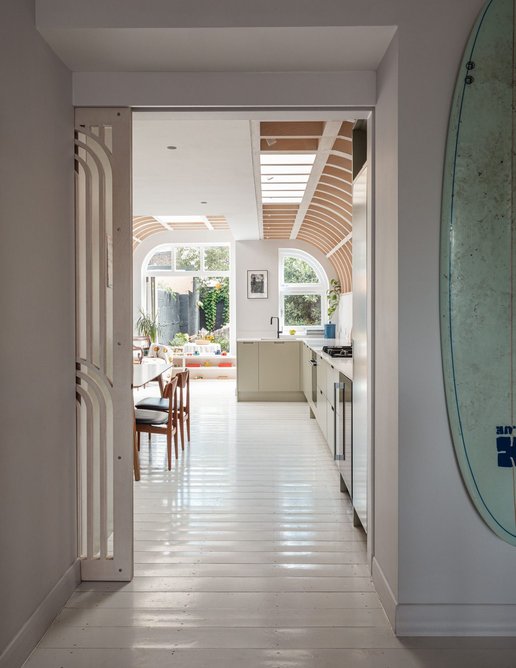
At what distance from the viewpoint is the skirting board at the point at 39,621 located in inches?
75.9

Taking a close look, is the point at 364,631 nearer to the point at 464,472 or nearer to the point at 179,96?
the point at 464,472

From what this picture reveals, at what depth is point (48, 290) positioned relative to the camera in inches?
90.0

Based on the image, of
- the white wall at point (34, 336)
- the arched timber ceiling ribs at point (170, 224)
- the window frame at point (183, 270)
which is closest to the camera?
the white wall at point (34, 336)

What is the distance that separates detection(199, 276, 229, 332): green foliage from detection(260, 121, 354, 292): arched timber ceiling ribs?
7.20ft

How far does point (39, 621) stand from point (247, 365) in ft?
19.4

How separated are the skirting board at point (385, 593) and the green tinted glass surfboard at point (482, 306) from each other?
0.54 metres

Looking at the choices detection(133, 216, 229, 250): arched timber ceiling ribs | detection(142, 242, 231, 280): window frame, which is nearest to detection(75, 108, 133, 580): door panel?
detection(133, 216, 229, 250): arched timber ceiling ribs

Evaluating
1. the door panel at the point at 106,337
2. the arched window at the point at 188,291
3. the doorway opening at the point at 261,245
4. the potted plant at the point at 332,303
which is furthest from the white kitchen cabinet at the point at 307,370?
the door panel at the point at 106,337

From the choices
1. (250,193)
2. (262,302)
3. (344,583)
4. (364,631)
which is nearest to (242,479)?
(344,583)

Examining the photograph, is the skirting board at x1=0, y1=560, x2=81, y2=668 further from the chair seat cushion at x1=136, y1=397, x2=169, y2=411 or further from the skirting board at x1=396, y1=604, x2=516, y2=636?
the chair seat cushion at x1=136, y1=397, x2=169, y2=411

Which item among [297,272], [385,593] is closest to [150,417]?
[385,593]

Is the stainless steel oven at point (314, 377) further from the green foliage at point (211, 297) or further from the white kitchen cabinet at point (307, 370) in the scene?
the green foliage at point (211, 297)

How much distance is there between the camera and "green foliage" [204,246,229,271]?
11.2 m

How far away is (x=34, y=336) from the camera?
2.14 m
